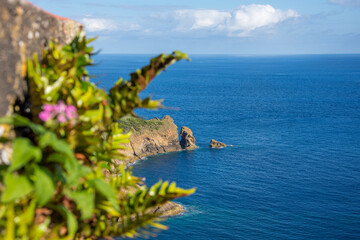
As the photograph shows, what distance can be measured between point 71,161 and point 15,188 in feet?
1.54

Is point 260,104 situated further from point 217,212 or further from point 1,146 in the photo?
point 1,146

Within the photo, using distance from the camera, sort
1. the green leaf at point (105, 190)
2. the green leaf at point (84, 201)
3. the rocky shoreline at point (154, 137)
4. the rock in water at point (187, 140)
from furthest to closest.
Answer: the rock in water at point (187, 140) < the rocky shoreline at point (154, 137) < the green leaf at point (105, 190) < the green leaf at point (84, 201)

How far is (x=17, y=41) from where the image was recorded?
12.7ft

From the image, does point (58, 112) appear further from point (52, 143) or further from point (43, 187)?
point (43, 187)

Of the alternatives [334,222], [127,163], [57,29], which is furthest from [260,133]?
[57,29]

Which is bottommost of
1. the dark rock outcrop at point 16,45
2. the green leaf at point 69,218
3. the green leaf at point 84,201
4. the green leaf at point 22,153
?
the green leaf at point 69,218

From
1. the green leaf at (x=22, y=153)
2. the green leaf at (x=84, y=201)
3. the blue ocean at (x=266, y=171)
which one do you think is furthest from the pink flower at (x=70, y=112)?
the blue ocean at (x=266, y=171)

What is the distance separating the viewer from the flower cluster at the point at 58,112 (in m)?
3.64

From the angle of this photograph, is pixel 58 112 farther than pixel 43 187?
Yes

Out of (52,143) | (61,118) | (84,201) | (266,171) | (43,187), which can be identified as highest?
(61,118)

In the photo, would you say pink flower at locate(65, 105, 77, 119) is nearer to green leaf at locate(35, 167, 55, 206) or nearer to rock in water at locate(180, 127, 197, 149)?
green leaf at locate(35, 167, 55, 206)

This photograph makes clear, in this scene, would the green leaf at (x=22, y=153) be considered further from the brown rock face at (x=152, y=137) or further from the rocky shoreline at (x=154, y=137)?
the brown rock face at (x=152, y=137)

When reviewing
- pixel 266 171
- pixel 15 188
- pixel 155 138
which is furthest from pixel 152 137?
pixel 15 188

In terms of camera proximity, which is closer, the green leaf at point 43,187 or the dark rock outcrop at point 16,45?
the green leaf at point 43,187
